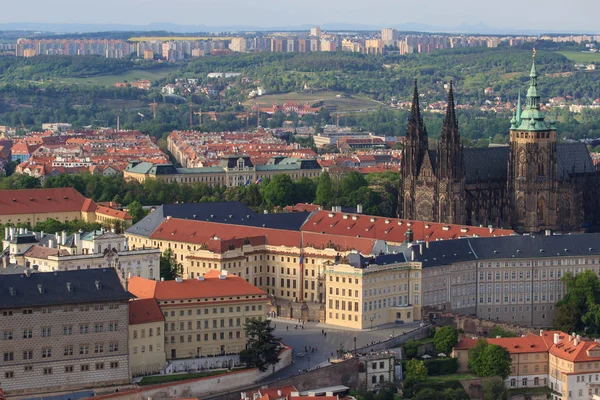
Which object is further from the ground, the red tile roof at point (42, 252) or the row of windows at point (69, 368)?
the red tile roof at point (42, 252)

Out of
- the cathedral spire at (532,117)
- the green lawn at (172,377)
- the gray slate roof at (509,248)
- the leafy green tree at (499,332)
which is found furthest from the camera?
the cathedral spire at (532,117)

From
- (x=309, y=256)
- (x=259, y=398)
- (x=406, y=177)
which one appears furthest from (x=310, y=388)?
(x=406, y=177)

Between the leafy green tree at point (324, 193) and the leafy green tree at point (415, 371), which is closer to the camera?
the leafy green tree at point (415, 371)

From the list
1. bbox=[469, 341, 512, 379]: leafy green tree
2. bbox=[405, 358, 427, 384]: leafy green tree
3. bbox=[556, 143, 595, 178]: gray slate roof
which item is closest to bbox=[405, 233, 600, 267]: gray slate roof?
bbox=[469, 341, 512, 379]: leafy green tree

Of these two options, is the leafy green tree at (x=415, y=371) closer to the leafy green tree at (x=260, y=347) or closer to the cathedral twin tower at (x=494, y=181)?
the leafy green tree at (x=260, y=347)

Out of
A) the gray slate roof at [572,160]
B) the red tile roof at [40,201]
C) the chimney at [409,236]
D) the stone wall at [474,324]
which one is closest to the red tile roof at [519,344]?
the stone wall at [474,324]

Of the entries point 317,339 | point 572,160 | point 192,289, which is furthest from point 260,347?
point 572,160

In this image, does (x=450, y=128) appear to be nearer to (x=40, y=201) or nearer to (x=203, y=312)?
(x=40, y=201)

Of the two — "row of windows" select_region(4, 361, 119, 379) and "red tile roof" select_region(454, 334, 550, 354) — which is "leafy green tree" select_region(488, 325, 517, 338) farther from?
"row of windows" select_region(4, 361, 119, 379)
